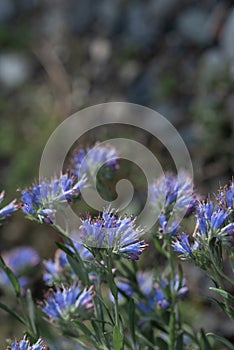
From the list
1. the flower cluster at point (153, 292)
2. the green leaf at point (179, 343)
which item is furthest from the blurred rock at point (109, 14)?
the green leaf at point (179, 343)

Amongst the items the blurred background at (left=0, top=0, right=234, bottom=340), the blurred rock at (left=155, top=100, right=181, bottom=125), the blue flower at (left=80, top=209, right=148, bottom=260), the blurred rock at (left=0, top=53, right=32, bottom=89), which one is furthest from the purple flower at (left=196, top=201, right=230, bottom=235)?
the blurred rock at (left=0, top=53, right=32, bottom=89)

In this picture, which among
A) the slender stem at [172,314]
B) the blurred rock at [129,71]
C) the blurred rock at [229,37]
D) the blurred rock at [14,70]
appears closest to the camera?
the slender stem at [172,314]

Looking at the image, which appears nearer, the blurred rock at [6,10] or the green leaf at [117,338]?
the green leaf at [117,338]

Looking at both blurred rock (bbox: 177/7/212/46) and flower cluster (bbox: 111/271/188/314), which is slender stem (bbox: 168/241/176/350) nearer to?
flower cluster (bbox: 111/271/188/314)

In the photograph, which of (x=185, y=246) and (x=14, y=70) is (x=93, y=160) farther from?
(x=14, y=70)

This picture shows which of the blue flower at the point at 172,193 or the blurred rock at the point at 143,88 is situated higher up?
the blurred rock at the point at 143,88

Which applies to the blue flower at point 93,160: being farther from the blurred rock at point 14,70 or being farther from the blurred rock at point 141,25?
the blurred rock at point 14,70

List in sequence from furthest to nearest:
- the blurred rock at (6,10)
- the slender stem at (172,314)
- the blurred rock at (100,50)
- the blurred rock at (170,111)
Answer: the blurred rock at (6,10), the blurred rock at (100,50), the blurred rock at (170,111), the slender stem at (172,314)

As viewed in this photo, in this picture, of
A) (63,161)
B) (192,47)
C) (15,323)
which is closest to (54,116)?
(63,161)
